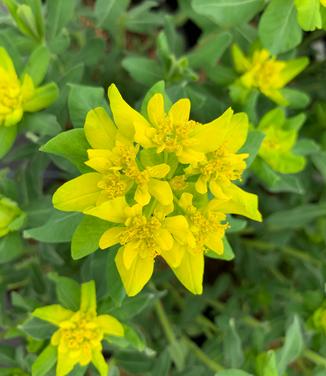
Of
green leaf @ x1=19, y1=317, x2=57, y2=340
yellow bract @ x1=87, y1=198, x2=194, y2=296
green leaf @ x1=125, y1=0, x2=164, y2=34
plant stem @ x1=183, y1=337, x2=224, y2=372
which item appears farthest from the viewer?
green leaf @ x1=125, y1=0, x2=164, y2=34

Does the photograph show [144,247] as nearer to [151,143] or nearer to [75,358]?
[151,143]

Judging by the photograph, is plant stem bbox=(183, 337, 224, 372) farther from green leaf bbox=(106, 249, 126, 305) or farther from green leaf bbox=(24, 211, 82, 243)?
green leaf bbox=(24, 211, 82, 243)

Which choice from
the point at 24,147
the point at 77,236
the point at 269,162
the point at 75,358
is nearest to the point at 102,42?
the point at 24,147

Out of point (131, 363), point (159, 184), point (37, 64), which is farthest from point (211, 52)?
point (131, 363)

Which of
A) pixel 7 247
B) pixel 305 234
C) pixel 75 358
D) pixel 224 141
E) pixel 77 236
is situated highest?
pixel 224 141

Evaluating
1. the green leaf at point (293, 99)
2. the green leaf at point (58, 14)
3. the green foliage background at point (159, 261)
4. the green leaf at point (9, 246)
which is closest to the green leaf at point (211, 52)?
the green foliage background at point (159, 261)

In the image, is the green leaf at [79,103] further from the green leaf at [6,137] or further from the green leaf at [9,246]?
the green leaf at [9,246]

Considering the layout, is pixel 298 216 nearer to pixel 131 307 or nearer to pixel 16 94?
pixel 131 307

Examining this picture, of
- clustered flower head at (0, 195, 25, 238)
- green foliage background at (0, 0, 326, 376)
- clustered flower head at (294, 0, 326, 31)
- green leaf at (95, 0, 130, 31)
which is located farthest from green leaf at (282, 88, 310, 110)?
clustered flower head at (0, 195, 25, 238)
